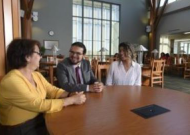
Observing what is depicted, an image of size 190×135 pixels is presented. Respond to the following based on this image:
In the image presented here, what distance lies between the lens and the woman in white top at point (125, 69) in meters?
2.02

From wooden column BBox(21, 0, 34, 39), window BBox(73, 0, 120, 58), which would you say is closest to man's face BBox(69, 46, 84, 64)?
wooden column BBox(21, 0, 34, 39)

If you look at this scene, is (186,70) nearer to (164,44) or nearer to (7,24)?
(164,44)

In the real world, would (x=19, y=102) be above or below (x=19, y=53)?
below

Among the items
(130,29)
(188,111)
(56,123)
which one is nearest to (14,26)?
(56,123)

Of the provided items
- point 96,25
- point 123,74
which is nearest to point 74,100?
point 123,74

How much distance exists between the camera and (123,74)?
79.8 inches

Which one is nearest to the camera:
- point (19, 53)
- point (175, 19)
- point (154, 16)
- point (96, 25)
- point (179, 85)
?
point (19, 53)

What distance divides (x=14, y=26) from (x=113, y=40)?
8.79m

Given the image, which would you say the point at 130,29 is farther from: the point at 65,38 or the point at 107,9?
the point at 65,38

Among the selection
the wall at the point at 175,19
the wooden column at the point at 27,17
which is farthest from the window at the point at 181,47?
the wooden column at the point at 27,17

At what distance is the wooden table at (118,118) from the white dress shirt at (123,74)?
0.72 m

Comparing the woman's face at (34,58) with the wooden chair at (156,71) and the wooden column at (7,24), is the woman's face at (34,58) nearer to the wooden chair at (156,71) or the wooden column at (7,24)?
the wooden column at (7,24)

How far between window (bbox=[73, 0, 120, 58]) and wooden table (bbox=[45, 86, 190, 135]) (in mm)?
7970

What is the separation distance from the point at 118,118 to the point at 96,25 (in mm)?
8958
